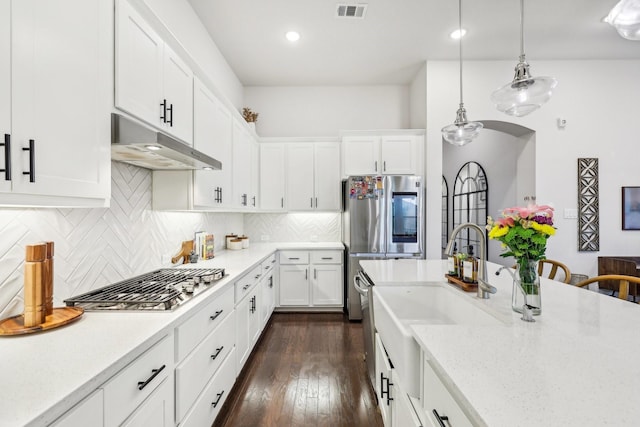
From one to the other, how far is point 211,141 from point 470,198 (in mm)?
5281

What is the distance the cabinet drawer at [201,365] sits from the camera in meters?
1.41

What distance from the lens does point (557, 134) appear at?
376 cm

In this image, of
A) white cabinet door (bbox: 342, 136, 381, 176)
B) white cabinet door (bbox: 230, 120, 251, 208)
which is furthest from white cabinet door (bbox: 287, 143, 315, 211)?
white cabinet door (bbox: 230, 120, 251, 208)

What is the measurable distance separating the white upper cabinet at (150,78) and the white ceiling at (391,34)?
1.24 meters

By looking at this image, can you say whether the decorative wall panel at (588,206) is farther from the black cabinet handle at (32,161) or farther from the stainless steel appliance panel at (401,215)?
the black cabinet handle at (32,161)

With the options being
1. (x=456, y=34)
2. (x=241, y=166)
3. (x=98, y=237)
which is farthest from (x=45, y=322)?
(x=456, y=34)

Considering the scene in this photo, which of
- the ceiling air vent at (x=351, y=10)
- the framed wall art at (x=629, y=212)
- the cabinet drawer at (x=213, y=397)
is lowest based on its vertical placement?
the cabinet drawer at (x=213, y=397)

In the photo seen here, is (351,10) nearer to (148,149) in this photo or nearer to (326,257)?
(148,149)

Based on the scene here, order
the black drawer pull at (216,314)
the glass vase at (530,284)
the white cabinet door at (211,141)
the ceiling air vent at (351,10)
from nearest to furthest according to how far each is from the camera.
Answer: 1. the glass vase at (530,284)
2. the black drawer pull at (216,314)
3. the white cabinet door at (211,141)
4. the ceiling air vent at (351,10)

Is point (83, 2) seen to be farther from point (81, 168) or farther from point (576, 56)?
point (576, 56)

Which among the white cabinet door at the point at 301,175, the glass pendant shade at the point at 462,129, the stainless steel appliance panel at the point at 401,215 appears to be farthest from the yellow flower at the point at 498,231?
the white cabinet door at the point at 301,175

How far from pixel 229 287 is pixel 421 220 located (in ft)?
8.39

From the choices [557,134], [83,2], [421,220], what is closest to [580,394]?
[83,2]

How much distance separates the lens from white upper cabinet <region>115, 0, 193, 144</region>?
1.43 m
